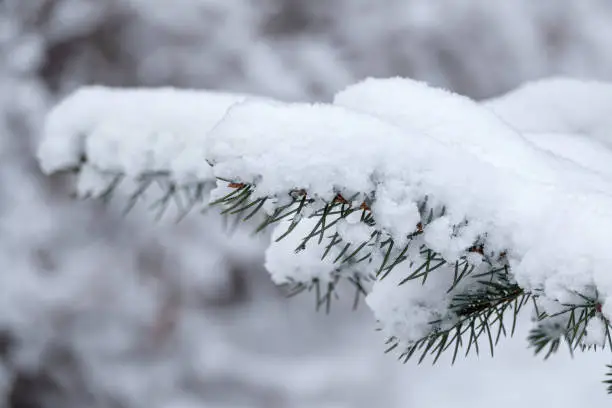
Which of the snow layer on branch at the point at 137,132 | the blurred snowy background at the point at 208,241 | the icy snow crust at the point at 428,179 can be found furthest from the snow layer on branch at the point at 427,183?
the blurred snowy background at the point at 208,241

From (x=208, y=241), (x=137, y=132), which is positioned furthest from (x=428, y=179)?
(x=208, y=241)

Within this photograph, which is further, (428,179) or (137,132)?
(137,132)

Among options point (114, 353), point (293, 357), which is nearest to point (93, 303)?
point (114, 353)

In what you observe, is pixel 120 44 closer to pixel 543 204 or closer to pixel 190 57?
pixel 190 57

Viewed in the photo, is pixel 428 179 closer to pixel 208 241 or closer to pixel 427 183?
pixel 427 183

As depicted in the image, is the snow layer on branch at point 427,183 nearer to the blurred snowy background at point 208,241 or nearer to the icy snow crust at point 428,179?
the icy snow crust at point 428,179
